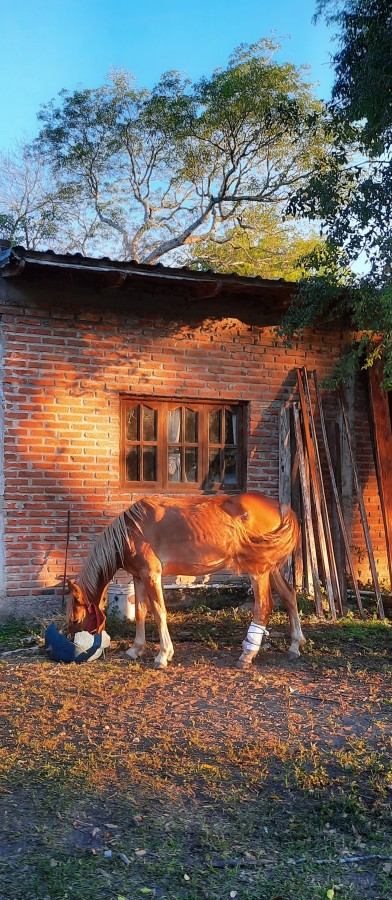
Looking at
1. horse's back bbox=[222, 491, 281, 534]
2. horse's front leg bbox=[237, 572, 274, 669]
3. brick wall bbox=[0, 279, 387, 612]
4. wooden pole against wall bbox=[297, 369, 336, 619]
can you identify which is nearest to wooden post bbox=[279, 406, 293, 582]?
brick wall bbox=[0, 279, 387, 612]

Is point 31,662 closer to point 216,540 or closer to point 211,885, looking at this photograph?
point 216,540

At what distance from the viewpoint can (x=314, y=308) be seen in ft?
26.5

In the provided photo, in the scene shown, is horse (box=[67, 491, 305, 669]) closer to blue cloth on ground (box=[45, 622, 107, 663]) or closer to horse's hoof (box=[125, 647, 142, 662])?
horse's hoof (box=[125, 647, 142, 662])

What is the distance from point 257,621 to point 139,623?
106 centimetres

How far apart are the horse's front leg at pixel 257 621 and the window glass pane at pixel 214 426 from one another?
2.79 m

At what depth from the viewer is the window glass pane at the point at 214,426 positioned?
357 inches

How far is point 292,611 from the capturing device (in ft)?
22.3

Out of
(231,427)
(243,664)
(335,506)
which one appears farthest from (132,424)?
(243,664)

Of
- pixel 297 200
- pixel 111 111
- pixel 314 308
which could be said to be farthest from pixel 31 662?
pixel 111 111

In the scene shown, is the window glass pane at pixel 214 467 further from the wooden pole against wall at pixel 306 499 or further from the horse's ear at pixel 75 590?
the horse's ear at pixel 75 590

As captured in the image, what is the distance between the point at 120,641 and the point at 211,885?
4.28 meters

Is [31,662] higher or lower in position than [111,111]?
lower

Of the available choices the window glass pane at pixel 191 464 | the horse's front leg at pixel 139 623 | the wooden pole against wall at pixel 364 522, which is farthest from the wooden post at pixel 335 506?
the horse's front leg at pixel 139 623

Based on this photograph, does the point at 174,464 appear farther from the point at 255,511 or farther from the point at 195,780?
the point at 195,780
